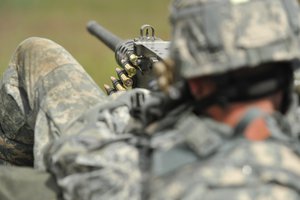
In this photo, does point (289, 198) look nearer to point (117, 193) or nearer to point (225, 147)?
point (225, 147)

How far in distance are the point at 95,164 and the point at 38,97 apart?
536mm

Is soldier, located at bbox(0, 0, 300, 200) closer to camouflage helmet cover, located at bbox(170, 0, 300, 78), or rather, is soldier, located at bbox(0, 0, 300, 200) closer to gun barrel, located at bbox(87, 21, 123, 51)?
camouflage helmet cover, located at bbox(170, 0, 300, 78)

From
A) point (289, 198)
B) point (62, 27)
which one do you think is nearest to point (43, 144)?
point (289, 198)

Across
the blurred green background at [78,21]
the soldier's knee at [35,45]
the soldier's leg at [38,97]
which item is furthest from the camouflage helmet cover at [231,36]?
the blurred green background at [78,21]

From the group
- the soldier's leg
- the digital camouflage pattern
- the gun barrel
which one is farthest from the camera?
the gun barrel

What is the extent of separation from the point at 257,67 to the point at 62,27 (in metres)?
4.54

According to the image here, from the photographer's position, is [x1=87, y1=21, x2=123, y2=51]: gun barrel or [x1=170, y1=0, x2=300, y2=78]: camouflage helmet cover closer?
[x1=170, y1=0, x2=300, y2=78]: camouflage helmet cover

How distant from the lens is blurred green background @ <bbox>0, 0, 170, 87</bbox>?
5.26 meters

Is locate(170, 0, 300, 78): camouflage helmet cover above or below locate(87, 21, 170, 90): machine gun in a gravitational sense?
above

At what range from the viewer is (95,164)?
144 centimetres

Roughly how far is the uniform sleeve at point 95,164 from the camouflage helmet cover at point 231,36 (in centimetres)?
19

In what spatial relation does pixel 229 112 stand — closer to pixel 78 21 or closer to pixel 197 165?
pixel 197 165

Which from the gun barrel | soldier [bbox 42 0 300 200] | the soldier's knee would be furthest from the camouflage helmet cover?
the gun barrel

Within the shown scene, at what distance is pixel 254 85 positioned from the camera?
1.29 metres
